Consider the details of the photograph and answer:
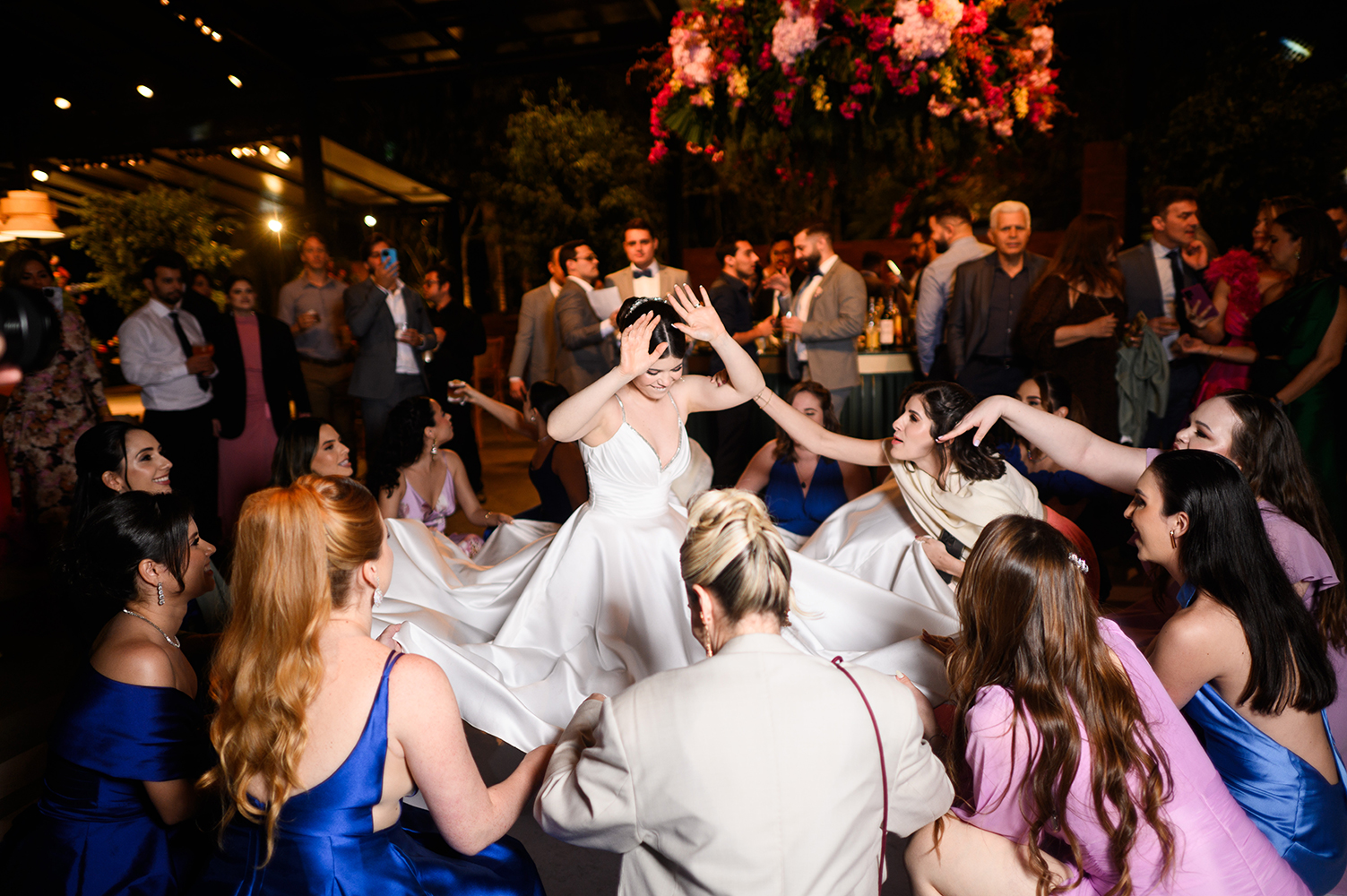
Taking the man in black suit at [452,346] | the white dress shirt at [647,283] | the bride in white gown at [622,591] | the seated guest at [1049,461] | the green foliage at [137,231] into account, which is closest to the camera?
the bride in white gown at [622,591]

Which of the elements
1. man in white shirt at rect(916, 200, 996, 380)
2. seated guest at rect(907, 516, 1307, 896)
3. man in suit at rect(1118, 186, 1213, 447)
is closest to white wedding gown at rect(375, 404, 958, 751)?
seated guest at rect(907, 516, 1307, 896)

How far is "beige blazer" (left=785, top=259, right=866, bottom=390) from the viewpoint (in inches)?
181

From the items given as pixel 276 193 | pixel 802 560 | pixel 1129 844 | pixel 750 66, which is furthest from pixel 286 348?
pixel 276 193

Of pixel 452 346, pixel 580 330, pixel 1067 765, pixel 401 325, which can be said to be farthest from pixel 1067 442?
pixel 452 346

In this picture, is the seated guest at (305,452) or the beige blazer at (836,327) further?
→ the beige blazer at (836,327)

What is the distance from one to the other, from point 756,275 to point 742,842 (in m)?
6.34

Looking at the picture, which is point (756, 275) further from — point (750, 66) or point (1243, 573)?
point (1243, 573)

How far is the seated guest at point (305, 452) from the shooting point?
10.8ft

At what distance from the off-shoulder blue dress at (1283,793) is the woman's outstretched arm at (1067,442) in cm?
79

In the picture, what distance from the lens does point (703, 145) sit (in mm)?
4371

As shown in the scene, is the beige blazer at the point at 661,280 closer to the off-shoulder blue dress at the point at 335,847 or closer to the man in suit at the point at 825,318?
the man in suit at the point at 825,318

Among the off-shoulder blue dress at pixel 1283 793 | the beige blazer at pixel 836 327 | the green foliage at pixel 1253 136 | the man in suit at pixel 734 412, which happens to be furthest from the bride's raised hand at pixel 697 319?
the green foliage at pixel 1253 136

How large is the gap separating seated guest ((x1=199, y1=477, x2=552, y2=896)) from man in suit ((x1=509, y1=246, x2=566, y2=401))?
13.4ft

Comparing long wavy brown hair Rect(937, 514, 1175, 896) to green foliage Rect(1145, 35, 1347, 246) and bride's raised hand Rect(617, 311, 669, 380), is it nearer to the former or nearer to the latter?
bride's raised hand Rect(617, 311, 669, 380)
